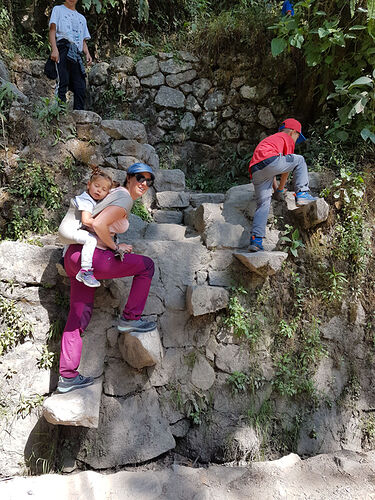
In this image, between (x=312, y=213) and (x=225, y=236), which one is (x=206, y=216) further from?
(x=312, y=213)

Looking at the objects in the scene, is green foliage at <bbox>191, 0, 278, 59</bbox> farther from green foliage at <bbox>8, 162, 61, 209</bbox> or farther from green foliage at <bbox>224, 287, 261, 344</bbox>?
green foliage at <bbox>224, 287, 261, 344</bbox>

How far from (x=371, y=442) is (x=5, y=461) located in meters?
3.52

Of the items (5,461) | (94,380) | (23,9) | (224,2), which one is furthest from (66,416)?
(224,2)

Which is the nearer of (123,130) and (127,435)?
(127,435)

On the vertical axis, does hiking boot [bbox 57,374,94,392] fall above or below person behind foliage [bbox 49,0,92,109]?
below

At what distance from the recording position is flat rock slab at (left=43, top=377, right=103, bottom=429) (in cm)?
263

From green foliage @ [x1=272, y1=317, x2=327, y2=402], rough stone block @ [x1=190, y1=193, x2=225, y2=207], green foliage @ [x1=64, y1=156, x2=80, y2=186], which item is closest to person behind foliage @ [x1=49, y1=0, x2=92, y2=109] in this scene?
green foliage @ [x1=64, y1=156, x2=80, y2=186]

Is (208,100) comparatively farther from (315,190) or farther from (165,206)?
(315,190)

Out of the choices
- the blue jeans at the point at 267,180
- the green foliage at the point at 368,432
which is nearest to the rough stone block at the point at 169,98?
the blue jeans at the point at 267,180

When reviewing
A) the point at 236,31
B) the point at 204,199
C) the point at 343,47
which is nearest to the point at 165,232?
the point at 204,199

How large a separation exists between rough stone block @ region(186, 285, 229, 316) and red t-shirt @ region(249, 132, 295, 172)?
1.42 metres

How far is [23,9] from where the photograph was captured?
6484 millimetres

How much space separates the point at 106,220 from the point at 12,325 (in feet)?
4.43

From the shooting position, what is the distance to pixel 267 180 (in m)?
3.72
